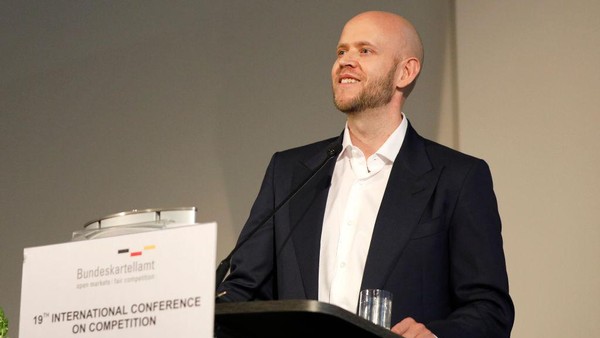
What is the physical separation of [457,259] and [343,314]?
3.05 ft

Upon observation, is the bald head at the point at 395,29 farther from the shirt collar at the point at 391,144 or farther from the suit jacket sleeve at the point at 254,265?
the suit jacket sleeve at the point at 254,265

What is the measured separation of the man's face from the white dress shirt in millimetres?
100

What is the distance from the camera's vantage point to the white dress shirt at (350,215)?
279cm

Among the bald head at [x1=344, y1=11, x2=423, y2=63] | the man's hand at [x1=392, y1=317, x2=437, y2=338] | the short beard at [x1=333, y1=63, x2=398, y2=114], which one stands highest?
the bald head at [x1=344, y1=11, x2=423, y2=63]

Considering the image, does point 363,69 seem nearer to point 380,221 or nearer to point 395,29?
point 395,29

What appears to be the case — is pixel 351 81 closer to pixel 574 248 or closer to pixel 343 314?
pixel 574 248

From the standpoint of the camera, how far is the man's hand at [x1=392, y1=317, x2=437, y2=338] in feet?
7.59

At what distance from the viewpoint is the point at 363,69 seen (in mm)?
3102

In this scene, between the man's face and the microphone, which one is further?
the man's face

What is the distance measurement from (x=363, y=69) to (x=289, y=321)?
4.27ft

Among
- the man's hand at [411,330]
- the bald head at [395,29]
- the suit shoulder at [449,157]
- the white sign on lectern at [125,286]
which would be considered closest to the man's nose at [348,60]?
the bald head at [395,29]

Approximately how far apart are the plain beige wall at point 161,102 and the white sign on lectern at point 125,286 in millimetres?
2283

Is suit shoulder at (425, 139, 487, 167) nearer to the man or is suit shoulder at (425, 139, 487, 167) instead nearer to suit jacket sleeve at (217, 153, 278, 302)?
the man

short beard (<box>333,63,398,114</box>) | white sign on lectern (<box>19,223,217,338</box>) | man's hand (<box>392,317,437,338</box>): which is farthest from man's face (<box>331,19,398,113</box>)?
white sign on lectern (<box>19,223,217,338</box>)
